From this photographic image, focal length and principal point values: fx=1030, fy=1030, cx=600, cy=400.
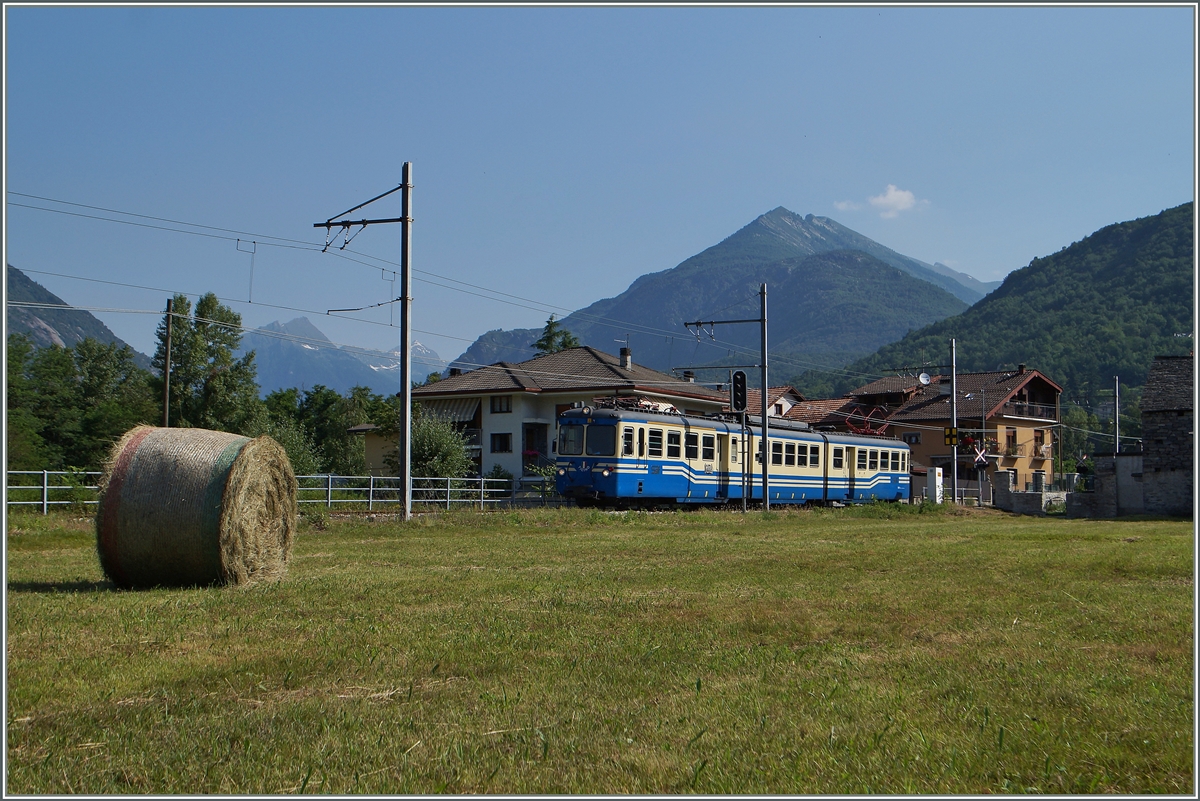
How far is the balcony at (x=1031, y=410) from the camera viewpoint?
6418 centimetres

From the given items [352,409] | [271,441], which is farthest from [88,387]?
[271,441]

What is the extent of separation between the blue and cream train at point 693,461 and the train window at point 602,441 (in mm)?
27

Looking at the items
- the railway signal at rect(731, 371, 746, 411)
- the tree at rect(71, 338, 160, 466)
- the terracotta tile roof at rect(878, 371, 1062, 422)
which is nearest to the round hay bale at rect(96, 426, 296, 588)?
the railway signal at rect(731, 371, 746, 411)

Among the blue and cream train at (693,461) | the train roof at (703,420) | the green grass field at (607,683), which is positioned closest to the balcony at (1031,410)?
the train roof at (703,420)

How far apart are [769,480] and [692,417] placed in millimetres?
4286

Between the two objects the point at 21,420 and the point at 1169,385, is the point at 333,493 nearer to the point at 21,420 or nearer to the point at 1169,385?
the point at 1169,385

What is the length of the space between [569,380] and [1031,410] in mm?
35939

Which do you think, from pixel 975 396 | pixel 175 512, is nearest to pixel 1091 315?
pixel 975 396

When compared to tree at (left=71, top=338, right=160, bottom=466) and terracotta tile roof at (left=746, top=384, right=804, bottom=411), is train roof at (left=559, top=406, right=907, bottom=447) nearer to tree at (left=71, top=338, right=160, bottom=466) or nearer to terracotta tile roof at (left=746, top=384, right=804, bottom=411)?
tree at (left=71, top=338, right=160, bottom=466)

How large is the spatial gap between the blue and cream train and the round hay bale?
692 inches

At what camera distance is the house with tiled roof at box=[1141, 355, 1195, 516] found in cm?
3412

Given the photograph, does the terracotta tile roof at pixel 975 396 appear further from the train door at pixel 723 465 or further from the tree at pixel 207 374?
the tree at pixel 207 374

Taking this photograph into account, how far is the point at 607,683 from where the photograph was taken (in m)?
5.50

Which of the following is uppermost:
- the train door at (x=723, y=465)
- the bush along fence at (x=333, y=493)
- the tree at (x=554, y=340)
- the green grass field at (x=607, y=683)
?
the tree at (x=554, y=340)
